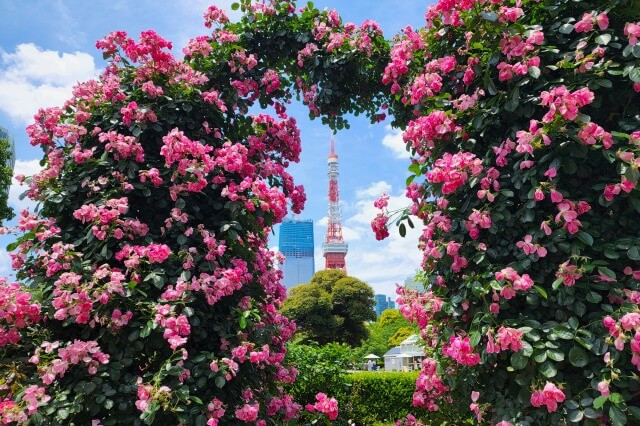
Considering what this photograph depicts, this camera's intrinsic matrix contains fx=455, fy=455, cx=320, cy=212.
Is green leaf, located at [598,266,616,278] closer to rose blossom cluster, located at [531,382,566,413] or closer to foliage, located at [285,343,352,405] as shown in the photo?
rose blossom cluster, located at [531,382,566,413]

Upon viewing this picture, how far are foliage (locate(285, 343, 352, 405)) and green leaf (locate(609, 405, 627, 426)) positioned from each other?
3936 millimetres

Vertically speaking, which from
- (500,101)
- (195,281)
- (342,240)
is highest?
(342,240)

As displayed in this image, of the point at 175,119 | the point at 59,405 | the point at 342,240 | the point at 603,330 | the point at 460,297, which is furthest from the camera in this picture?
the point at 342,240

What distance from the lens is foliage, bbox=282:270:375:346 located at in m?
18.5

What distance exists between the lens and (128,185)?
2539 millimetres

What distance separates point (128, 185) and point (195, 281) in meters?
0.68

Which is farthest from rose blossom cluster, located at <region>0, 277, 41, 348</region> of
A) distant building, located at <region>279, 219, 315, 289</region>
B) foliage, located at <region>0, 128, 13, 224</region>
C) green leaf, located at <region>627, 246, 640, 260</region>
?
distant building, located at <region>279, 219, 315, 289</region>

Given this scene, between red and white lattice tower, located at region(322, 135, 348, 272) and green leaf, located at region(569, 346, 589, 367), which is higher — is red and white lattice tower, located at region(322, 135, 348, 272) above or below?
above

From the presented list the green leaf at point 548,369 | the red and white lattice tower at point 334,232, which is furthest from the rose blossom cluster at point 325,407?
the red and white lattice tower at point 334,232

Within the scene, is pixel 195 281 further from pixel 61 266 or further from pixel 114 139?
pixel 114 139

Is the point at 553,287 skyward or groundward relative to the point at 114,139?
groundward

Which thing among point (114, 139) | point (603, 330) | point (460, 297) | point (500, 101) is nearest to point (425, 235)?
point (460, 297)

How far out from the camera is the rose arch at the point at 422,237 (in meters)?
1.92

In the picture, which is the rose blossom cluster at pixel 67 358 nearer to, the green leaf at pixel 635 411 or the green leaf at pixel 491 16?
the green leaf at pixel 635 411
